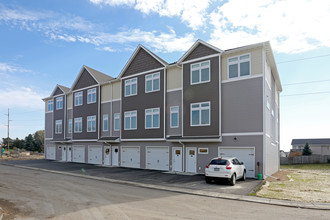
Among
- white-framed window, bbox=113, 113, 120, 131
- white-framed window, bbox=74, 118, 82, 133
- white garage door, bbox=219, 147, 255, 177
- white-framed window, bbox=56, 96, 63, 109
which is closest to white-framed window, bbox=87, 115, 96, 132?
white-framed window, bbox=74, 118, 82, 133

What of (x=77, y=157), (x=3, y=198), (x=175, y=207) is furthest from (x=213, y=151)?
(x=77, y=157)

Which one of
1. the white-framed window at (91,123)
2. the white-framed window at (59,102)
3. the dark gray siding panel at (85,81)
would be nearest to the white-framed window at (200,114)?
the white-framed window at (91,123)

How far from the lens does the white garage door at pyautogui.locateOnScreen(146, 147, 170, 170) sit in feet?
78.3

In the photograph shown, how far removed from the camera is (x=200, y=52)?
22047mm

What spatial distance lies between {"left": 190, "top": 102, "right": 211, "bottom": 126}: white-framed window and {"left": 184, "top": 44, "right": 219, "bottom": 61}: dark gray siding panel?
3995 mm

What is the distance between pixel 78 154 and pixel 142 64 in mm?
14976

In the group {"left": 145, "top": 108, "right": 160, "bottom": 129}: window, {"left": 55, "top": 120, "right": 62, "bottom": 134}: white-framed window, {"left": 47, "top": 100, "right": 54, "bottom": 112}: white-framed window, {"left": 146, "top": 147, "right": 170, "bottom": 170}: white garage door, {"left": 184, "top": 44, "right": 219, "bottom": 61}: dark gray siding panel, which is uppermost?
{"left": 184, "top": 44, "right": 219, "bottom": 61}: dark gray siding panel

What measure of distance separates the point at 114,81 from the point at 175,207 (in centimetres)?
2128

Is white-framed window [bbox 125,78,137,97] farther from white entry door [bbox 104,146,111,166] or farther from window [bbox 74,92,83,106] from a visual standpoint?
window [bbox 74,92,83,106]

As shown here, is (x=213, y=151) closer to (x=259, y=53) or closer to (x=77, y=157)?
(x=259, y=53)

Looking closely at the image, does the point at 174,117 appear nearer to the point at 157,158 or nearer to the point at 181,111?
the point at 181,111

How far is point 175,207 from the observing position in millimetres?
10016

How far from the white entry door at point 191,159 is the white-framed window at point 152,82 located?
6.62 m

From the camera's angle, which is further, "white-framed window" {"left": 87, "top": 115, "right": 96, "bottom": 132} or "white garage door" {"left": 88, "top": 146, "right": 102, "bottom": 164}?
"white-framed window" {"left": 87, "top": 115, "right": 96, "bottom": 132}
